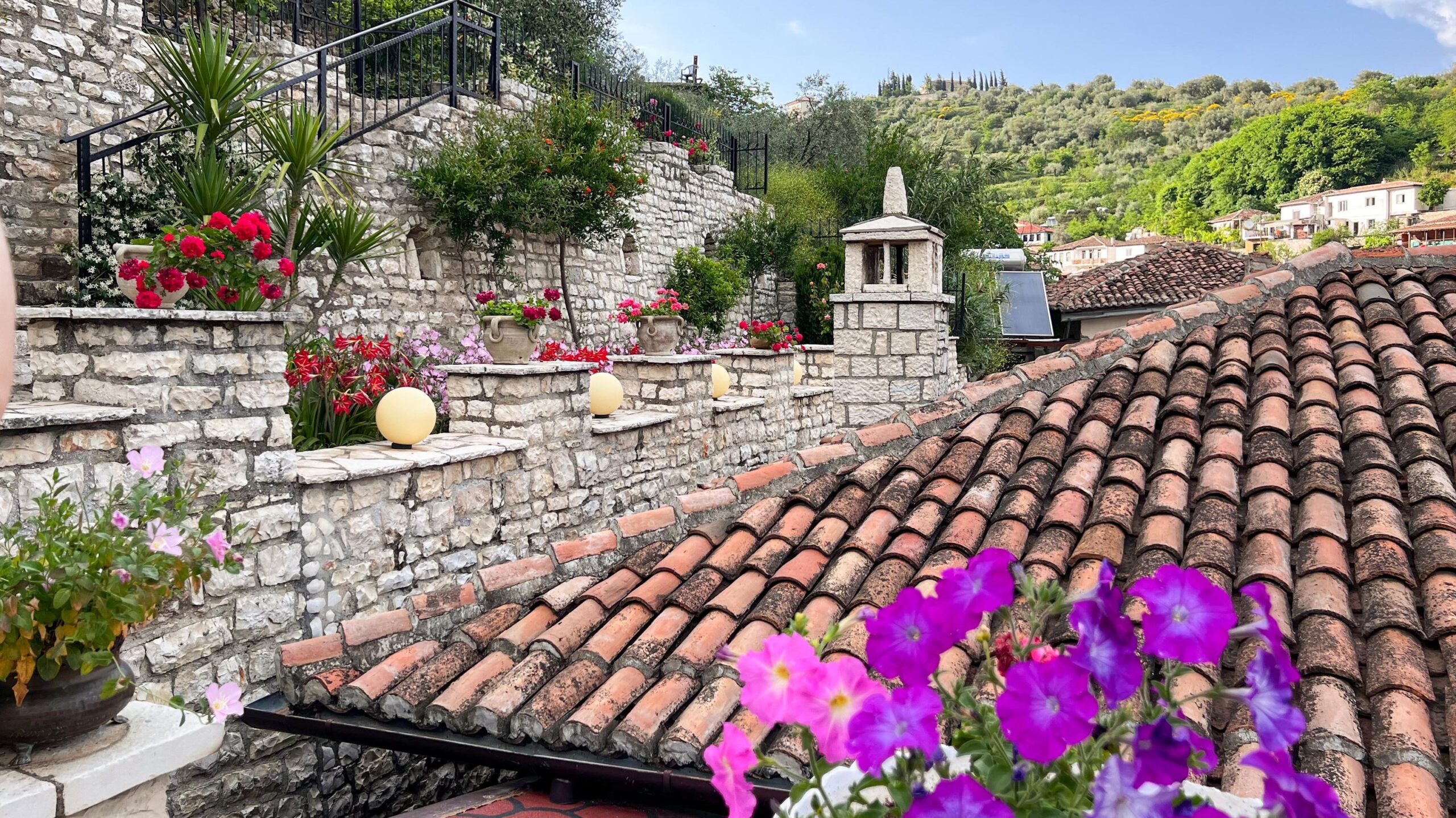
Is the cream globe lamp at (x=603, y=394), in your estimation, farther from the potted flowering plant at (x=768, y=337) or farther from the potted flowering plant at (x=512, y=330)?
the potted flowering plant at (x=768, y=337)

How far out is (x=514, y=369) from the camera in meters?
5.68

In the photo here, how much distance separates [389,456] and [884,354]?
4600 mm

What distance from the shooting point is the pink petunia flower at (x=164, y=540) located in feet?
7.43

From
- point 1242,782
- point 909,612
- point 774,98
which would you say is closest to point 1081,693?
point 909,612

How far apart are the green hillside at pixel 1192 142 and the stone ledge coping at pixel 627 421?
41.6 m

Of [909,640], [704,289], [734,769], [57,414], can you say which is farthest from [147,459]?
[704,289]

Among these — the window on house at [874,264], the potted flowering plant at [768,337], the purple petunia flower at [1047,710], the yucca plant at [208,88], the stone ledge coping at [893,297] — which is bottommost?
the purple petunia flower at [1047,710]

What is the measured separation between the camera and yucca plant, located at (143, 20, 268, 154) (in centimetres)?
638

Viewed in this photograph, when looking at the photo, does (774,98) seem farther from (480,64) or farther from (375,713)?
(375,713)

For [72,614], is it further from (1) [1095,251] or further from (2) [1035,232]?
(2) [1035,232]

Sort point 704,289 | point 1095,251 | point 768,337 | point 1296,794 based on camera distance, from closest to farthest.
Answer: point 1296,794, point 768,337, point 704,289, point 1095,251

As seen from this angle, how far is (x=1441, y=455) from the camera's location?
283 cm

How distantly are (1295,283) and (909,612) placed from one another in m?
4.52

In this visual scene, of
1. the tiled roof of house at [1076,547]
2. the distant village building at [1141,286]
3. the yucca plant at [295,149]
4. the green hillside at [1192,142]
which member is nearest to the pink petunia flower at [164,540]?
the tiled roof of house at [1076,547]
